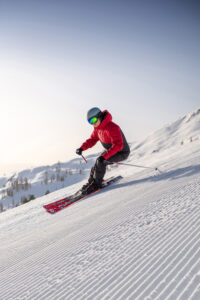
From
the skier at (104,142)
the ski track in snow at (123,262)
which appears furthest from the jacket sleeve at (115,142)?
the ski track in snow at (123,262)

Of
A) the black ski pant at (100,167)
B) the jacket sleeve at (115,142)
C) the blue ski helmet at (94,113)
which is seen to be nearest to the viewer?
the jacket sleeve at (115,142)

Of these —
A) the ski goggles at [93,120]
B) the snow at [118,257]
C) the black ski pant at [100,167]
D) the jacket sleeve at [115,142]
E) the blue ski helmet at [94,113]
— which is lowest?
the snow at [118,257]

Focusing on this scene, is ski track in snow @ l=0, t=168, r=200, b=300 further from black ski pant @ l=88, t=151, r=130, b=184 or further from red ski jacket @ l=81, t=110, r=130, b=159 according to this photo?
black ski pant @ l=88, t=151, r=130, b=184

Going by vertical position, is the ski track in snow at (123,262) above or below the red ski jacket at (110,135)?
below

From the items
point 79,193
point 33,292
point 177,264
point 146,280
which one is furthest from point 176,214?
point 79,193

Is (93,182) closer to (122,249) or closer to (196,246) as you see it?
(122,249)

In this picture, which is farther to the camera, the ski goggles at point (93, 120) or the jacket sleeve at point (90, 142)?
the jacket sleeve at point (90, 142)

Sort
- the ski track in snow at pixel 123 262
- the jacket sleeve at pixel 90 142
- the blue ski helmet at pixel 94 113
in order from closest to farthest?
the ski track in snow at pixel 123 262, the blue ski helmet at pixel 94 113, the jacket sleeve at pixel 90 142

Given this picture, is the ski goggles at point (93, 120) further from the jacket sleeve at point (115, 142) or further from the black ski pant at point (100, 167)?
the black ski pant at point (100, 167)

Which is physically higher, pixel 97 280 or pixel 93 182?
pixel 93 182

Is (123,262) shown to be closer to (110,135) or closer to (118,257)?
(118,257)

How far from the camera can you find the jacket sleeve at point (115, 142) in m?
6.21

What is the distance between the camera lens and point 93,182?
6699 millimetres

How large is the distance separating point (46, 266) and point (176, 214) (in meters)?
1.70
